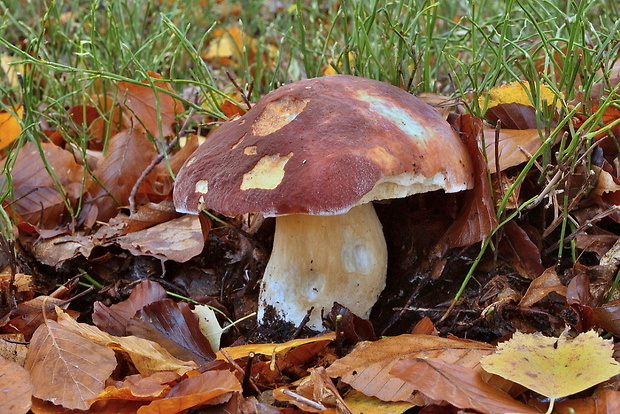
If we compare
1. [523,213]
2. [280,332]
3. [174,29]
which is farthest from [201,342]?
[174,29]

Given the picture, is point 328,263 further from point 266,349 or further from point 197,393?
point 197,393

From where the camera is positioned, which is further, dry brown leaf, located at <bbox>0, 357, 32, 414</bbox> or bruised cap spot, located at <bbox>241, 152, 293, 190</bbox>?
bruised cap spot, located at <bbox>241, 152, 293, 190</bbox>

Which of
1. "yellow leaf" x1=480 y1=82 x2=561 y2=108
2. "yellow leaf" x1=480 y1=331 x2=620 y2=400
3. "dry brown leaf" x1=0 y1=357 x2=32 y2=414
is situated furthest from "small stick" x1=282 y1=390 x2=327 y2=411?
"yellow leaf" x1=480 y1=82 x2=561 y2=108

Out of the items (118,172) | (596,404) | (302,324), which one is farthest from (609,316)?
(118,172)

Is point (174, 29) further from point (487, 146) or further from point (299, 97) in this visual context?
point (487, 146)

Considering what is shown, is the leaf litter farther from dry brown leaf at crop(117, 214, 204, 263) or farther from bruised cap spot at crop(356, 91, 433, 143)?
bruised cap spot at crop(356, 91, 433, 143)

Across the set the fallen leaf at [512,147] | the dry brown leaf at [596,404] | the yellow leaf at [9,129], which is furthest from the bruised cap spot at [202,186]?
the yellow leaf at [9,129]

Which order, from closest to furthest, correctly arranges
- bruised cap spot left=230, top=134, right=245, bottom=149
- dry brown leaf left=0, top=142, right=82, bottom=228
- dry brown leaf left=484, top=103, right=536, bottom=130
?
bruised cap spot left=230, top=134, right=245, bottom=149 < dry brown leaf left=484, top=103, right=536, bottom=130 < dry brown leaf left=0, top=142, right=82, bottom=228
